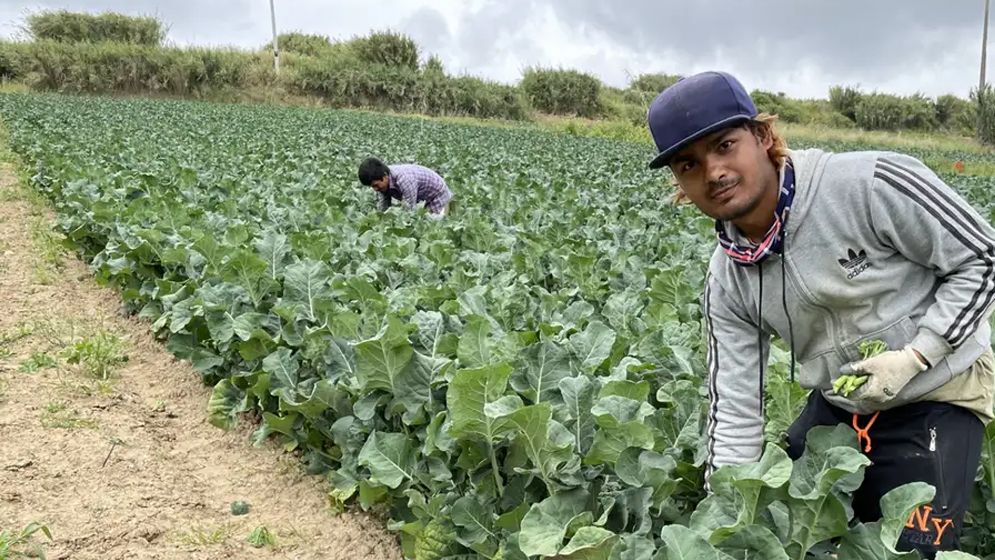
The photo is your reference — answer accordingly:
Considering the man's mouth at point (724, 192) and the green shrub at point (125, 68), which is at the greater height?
the green shrub at point (125, 68)

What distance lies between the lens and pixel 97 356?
502 centimetres

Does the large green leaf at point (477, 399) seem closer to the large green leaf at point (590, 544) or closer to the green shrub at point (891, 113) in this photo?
the large green leaf at point (590, 544)

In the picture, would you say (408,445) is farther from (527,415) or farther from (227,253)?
(227,253)

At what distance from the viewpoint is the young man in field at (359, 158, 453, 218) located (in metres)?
7.84

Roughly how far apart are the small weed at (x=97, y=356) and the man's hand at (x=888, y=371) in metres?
4.36

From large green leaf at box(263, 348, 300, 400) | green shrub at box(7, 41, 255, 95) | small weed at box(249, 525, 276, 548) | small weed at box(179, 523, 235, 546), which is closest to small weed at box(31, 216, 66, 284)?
large green leaf at box(263, 348, 300, 400)

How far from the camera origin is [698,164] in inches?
78.7

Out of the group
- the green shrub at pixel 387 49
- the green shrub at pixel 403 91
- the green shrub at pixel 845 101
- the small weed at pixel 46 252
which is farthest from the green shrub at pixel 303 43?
the small weed at pixel 46 252

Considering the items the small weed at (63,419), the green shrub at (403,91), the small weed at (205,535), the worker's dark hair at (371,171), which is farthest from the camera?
the green shrub at (403,91)

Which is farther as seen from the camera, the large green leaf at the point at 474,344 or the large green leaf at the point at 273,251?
the large green leaf at the point at 273,251

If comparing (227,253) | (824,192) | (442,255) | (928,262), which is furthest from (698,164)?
(227,253)

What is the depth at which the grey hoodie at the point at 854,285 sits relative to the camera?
1.91m

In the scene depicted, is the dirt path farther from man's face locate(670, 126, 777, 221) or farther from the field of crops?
man's face locate(670, 126, 777, 221)

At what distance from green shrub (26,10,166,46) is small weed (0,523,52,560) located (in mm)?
55771
